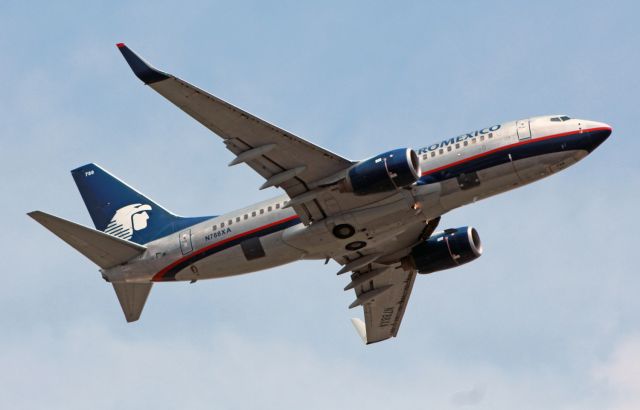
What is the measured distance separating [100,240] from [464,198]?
18.4 meters

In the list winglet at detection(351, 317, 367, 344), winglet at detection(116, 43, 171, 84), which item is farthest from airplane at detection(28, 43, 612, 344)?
winglet at detection(351, 317, 367, 344)

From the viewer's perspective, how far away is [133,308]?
59.4m

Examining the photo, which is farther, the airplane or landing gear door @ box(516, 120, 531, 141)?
landing gear door @ box(516, 120, 531, 141)

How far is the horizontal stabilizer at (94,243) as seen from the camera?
2126 inches

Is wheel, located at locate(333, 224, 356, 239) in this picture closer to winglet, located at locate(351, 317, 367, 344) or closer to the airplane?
the airplane

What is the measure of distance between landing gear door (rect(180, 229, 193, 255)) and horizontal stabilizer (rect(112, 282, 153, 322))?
11.0 feet

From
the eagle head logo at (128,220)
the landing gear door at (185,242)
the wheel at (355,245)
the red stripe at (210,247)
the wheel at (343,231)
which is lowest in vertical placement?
the wheel at (355,245)

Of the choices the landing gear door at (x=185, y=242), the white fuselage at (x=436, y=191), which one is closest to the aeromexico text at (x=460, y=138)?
the white fuselage at (x=436, y=191)

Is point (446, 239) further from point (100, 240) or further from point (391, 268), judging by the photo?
point (100, 240)

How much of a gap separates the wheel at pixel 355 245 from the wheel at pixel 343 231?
0.91 meters

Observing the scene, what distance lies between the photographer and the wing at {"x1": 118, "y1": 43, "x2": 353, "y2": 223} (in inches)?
1871

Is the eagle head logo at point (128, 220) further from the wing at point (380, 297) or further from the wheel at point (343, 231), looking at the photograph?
the wheel at point (343, 231)

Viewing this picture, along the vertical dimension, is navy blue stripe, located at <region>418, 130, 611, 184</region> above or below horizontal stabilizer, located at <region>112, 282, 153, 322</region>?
above

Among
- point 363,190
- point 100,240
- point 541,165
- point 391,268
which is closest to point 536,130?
point 541,165
